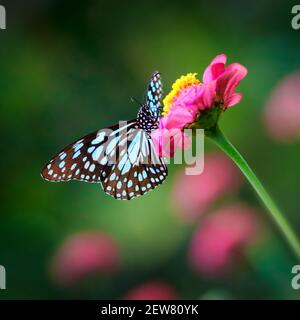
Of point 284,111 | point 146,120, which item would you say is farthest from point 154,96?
point 284,111

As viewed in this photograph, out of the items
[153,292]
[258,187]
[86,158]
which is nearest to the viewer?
[258,187]

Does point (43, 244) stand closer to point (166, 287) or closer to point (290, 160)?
point (166, 287)

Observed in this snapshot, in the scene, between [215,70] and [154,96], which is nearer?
[215,70]

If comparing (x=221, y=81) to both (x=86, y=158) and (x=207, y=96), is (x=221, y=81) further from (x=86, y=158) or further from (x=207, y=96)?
(x=86, y=158)

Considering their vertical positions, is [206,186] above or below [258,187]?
above

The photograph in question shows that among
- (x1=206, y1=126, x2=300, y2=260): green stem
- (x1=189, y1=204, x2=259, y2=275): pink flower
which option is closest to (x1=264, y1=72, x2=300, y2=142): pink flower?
(x1=189, y1=204, x2=259, y2=275): pink flower

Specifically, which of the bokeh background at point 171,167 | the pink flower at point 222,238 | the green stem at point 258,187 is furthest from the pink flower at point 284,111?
the green stem at point 258,187

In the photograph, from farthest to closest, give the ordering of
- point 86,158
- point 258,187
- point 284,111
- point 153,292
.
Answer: point 284,111 < point 153,292 < point 86,158 < point 258,187
